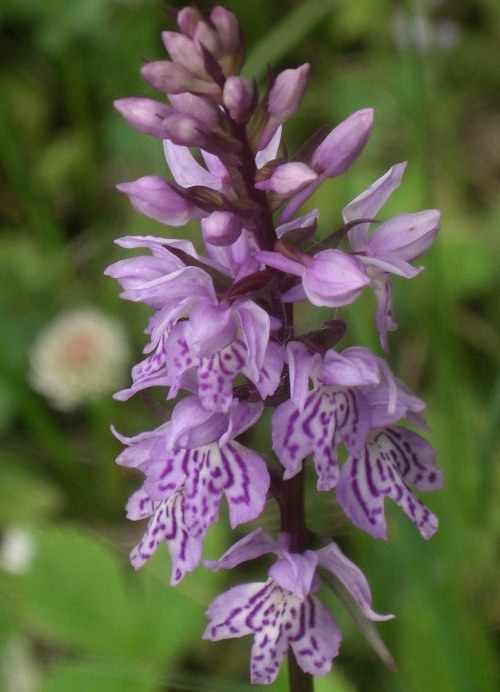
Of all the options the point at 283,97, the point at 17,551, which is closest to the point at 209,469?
the point at 283,97

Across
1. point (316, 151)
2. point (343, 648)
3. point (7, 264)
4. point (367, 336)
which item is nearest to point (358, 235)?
point (316, 151)

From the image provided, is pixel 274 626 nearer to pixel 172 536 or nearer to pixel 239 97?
pixel 172 536

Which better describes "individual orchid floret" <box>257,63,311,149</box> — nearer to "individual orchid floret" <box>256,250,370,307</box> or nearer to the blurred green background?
"individual orchid floret" <box>256,250,370,307</box>

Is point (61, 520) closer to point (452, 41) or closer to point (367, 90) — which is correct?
point (367, 90)

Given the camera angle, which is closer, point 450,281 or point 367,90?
point 450,281

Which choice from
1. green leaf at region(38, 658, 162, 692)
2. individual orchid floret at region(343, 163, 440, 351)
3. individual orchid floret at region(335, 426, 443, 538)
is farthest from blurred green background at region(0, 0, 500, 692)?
individual orchid floret at region(343, 163, 440, 351)

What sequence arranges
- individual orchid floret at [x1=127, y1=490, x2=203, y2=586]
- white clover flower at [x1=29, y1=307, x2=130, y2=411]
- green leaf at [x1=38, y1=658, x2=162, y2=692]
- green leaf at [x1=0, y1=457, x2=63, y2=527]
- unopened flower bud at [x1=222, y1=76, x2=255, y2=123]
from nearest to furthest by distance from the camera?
1. unopened flower bud at [x1=222, y1=76, x2=255, y2=123]
2. individual orchid floret at [x1=127, y1=490, x2=203, y2=586]
3. green leaf at [x1=38, y1=658, x2=162, y2=692]
4. green leaf at [x1=0, y1=457, x2=63, y2=527]
5. white clover flower at [x1=29, y1=307, x2=130, y2=411]
